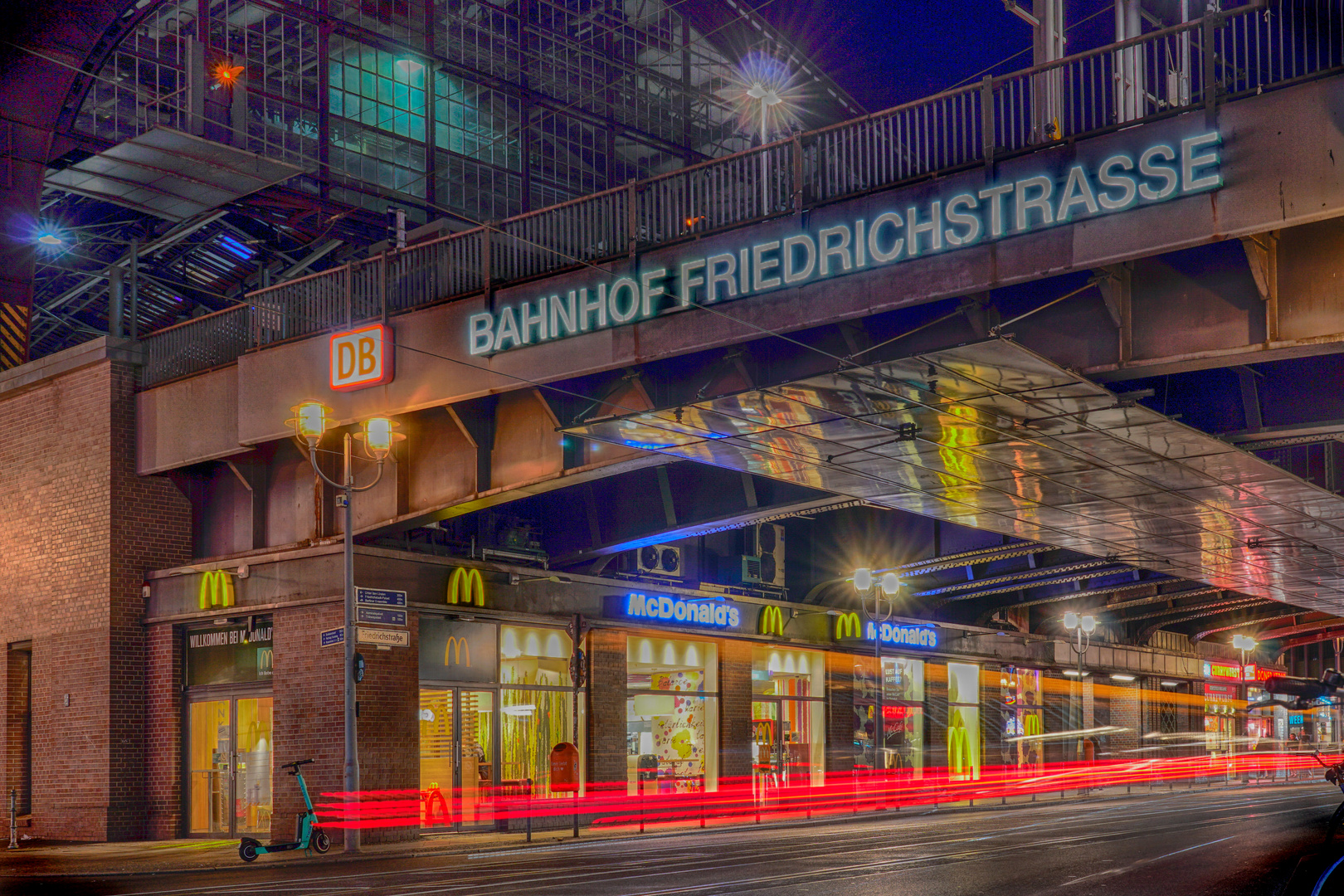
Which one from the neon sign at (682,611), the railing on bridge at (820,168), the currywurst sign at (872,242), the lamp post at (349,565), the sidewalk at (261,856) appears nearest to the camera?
the currywurst sign at (872,242)

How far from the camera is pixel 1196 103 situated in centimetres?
1558

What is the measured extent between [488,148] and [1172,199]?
104ft

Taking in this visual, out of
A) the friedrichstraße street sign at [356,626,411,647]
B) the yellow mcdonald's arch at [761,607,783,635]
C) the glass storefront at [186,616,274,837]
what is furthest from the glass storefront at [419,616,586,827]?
the yellow mcdonald's arch at [761,607,783,635]

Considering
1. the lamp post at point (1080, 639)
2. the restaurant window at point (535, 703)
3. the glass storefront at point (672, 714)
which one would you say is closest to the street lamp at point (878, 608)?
the glass storefront at point (672, 714)

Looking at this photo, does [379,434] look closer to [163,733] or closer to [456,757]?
[456,757]

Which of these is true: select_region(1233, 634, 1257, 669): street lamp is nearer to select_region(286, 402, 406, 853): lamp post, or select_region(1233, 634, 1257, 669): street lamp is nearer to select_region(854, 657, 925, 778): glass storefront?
select_region(854, 657, 925, 778): glass storefront

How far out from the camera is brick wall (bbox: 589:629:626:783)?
29.6m

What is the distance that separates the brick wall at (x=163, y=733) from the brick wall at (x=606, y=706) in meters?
8.36

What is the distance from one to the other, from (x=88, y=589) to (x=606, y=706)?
35.9 feet

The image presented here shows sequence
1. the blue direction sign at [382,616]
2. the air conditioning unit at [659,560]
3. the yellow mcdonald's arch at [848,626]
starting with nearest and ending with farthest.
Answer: the blue direction sign at [382,616], the air conditioning unit at [659,560], the yellow mcdonald's arch at [848,626]

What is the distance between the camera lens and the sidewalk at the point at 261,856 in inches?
827

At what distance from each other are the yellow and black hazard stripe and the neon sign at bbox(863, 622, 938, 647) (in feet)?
73.8

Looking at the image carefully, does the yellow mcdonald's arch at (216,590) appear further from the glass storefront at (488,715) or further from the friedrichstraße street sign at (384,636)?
the friedrichstraße street sign at (384,636)

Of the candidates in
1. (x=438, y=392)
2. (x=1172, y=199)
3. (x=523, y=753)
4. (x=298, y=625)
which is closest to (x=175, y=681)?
(x=298, y=625)
